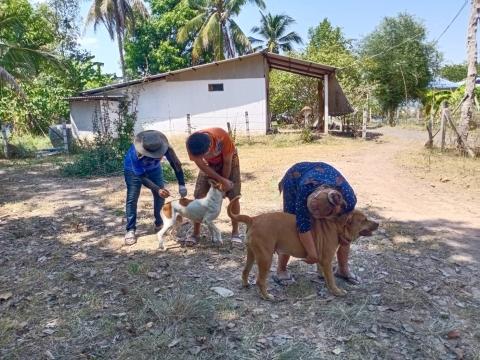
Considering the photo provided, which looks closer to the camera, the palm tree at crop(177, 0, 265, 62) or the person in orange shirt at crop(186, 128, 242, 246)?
the person in orange shirt at crop(186, 128, 242, 246)

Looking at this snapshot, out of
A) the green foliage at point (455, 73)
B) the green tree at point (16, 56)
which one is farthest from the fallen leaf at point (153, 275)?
the green foliage at point (455, 73)

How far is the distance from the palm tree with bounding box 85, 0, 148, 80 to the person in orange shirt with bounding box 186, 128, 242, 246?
23.1 metres

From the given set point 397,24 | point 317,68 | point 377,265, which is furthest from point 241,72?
point 397,24

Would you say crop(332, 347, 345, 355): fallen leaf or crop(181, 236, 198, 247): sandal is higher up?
crop(181, 236, 198, 247): sandal

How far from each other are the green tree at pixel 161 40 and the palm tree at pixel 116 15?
2.06 meters

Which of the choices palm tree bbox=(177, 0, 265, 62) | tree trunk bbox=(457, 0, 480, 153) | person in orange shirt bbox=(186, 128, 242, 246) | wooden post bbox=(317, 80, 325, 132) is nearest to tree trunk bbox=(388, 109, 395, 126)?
wooden post bbox=(317, 80, 325, 132)

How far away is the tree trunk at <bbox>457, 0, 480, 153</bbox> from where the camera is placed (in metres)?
11.7

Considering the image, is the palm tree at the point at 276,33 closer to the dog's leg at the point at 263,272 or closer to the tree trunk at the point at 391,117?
the tree trunk at the point at 391,117

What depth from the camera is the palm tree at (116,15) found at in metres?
25.9

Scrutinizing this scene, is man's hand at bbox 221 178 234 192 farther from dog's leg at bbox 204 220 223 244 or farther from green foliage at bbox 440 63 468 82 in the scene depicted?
green foliage at bbox 440 63 468 82

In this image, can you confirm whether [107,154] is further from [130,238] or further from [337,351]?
[337,351]

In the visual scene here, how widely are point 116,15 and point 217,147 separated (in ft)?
83.7

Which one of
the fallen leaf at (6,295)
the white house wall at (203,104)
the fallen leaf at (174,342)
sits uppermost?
the white house wall at (203,104)

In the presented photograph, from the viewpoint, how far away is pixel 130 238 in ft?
16.8
